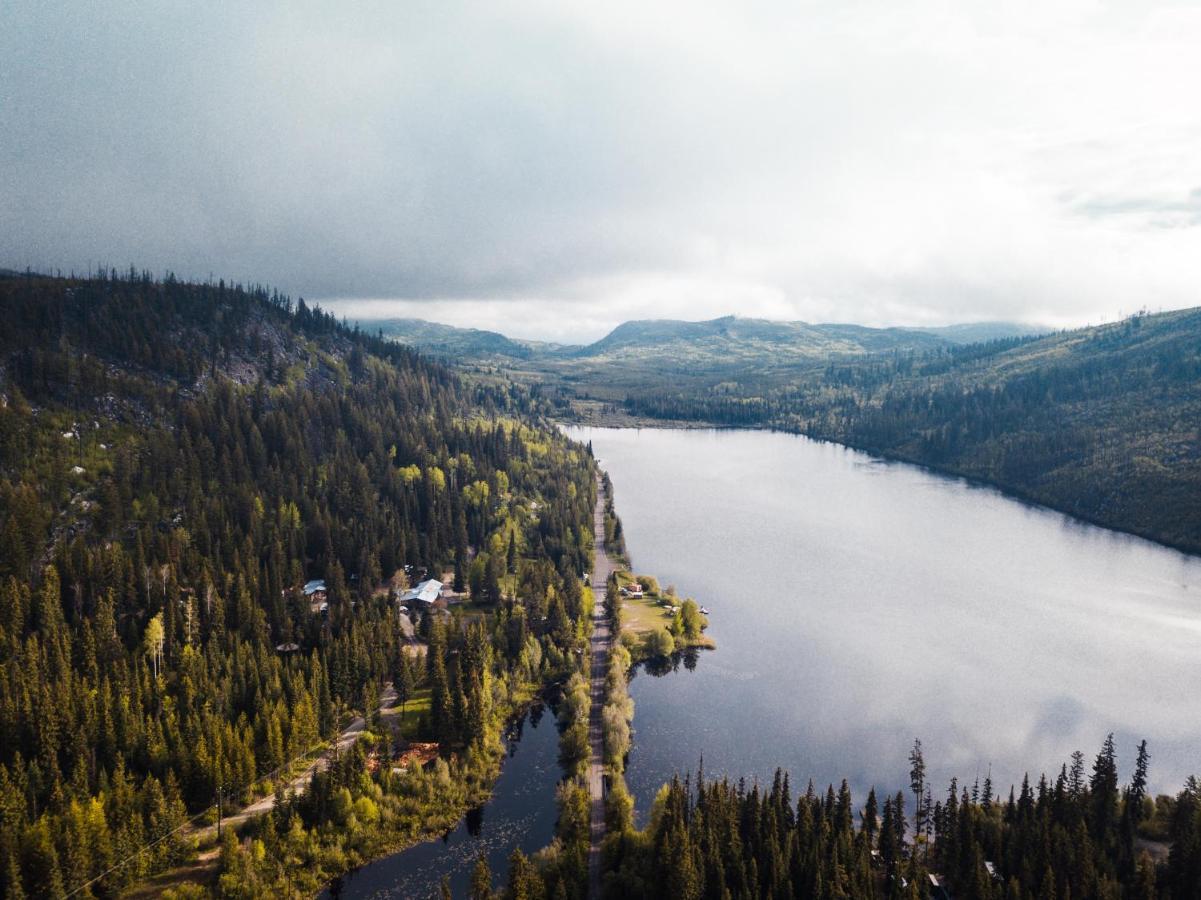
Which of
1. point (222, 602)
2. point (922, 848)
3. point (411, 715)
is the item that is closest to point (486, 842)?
point (411, 715)

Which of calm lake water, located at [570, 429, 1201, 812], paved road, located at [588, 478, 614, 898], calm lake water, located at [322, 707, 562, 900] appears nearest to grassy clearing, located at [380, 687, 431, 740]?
calm lake water, located at [322, 707, 562, 900]

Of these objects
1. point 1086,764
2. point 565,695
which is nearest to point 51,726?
point 565,695

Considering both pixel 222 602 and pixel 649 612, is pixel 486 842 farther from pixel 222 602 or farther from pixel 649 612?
pixel 649 612

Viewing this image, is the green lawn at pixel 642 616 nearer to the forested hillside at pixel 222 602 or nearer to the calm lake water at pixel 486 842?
the forested hillside at pixel 222 602

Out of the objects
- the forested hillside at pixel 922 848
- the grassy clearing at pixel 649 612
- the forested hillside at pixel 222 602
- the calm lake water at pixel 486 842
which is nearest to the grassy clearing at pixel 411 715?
the forested hillside at pixel 222 602

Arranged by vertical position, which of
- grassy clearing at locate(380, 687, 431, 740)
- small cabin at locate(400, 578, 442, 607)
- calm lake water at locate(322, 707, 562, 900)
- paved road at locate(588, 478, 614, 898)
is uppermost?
small cabin at locate(400, 578, 442, 607)

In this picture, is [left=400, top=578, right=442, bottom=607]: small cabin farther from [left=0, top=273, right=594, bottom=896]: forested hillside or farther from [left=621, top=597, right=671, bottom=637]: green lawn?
[left=621, top=597, right=671, bottom=637]: green lawn
